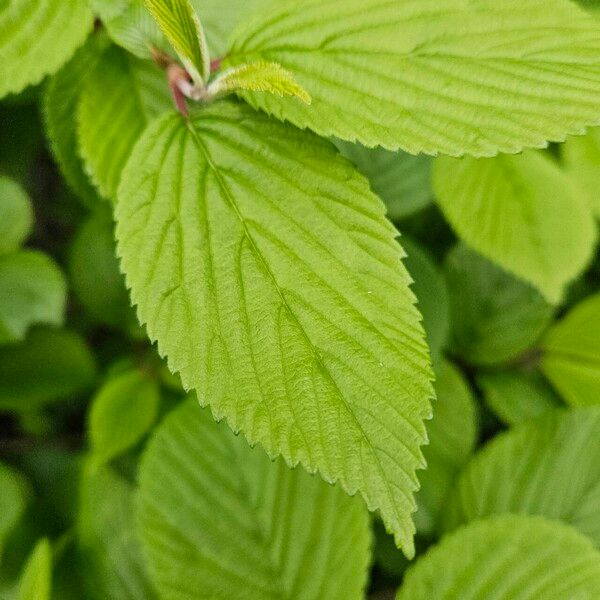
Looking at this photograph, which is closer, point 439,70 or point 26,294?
point 439,70

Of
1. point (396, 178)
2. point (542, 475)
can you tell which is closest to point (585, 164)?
point (396, 178)

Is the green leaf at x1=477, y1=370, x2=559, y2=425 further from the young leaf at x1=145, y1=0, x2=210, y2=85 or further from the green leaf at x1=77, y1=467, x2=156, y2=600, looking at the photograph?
the young leaf at x1=145, y1=0, x2=210, y2=85

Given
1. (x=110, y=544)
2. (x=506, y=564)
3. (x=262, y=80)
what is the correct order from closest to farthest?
(x=262, y=80)
(x=506, y=564)
(x=110, y=544)

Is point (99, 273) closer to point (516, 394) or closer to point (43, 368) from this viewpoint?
point (43, 368)

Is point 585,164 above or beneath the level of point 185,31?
beneath

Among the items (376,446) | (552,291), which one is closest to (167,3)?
(376,446)

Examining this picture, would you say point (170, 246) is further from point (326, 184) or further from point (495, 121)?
point (495, 121)

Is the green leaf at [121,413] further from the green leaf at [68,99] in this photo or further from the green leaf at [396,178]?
the green leaf at [396,178]
